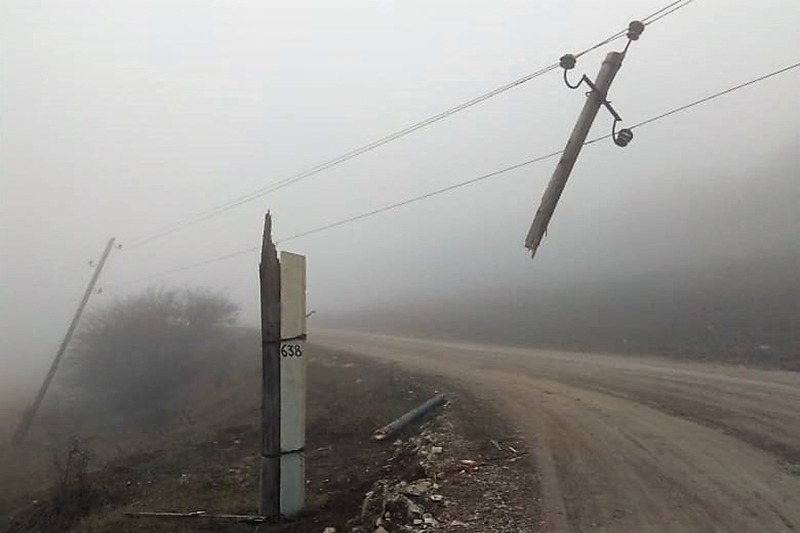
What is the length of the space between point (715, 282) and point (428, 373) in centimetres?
2471

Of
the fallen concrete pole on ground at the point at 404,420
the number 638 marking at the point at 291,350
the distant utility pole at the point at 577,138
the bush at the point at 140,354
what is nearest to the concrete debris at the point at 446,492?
the fallen concrete pole on ground at the point at 404,420

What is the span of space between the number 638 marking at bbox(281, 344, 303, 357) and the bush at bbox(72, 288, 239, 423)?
26.0 meters

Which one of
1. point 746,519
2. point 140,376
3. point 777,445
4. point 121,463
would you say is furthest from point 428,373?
point 140,376

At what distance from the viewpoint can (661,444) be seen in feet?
30.4

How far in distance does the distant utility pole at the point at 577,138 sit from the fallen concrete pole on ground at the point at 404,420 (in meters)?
4.79

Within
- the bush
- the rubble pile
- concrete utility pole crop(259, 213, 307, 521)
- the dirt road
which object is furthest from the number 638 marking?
the bush

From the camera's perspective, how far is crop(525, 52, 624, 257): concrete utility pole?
1060cm

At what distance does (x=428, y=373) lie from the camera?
20.1 meters

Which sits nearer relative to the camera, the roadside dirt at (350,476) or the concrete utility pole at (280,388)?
the roadside dirt at (350,476)

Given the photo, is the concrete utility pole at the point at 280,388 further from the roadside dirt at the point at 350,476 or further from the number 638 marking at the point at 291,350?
the roadside dirt at the point at 350,476

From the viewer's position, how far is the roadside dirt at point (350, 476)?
7473 millimetres

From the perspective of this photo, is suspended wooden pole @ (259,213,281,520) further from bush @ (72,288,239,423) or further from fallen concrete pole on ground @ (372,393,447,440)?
bush @ (72,288,239,423)

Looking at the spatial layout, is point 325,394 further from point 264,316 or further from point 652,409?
point 264,316

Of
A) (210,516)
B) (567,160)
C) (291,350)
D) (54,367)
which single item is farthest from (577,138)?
(54,367)
